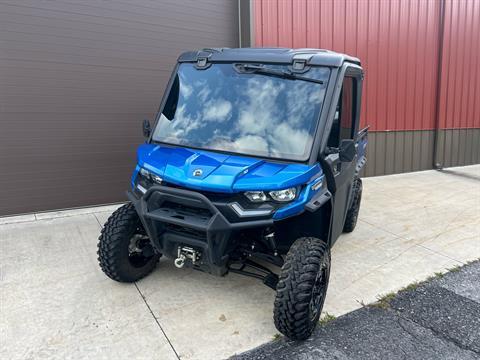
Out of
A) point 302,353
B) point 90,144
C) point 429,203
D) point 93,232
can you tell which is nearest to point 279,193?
point 302,353

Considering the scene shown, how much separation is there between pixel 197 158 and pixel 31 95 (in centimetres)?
345

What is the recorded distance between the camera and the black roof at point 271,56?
10.9 feet

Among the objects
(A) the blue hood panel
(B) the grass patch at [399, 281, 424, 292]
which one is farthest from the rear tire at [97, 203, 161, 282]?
(B) the grass patch at [399, 281, 424, 292]

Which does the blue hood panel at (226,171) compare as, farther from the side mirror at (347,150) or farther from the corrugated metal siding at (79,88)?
the corrugated metal siding at (79,88)

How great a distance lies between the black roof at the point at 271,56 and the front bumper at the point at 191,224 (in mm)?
1398

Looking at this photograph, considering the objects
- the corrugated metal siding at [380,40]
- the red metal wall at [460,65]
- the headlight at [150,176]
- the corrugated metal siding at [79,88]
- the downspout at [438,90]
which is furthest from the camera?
the red metal wall at [460,65]

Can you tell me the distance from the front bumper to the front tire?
1.19 feet

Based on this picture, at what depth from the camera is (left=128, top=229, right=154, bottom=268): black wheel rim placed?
11.7 ft

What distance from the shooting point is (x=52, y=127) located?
5.50 meters

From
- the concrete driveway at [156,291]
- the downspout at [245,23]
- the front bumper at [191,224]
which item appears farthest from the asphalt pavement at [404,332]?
the downspout at [245,23]

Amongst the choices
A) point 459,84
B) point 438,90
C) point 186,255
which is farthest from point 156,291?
point 459,84

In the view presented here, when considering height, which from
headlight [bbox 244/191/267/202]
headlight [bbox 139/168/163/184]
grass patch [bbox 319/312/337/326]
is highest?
headlight [bbox 139/168/163/184]

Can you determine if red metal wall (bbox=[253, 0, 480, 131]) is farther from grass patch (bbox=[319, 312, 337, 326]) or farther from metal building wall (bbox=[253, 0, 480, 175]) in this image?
grass patch (bbox=[319, 312, 337, 326])

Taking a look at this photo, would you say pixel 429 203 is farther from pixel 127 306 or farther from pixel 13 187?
pixel 13 187
